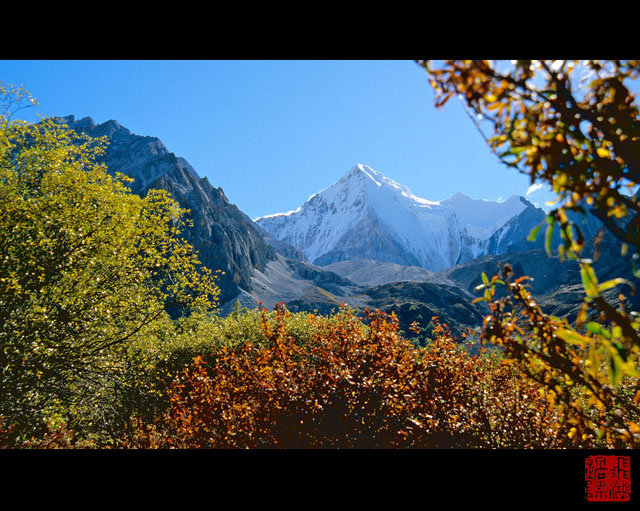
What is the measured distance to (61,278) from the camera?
8.66m

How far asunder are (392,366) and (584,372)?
12.3 ft

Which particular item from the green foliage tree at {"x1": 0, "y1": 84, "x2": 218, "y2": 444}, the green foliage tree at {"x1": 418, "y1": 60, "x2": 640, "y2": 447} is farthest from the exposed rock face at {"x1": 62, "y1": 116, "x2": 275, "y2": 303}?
the green foliage tree at {"x1": 418, "y1": 60, "x2": 640, "y2": 447}

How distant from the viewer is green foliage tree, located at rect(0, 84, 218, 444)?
759cm

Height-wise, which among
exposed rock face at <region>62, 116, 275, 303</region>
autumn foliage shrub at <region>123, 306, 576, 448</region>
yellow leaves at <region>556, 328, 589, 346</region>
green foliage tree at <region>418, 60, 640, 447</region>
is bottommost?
autumn foliage shrub at <region>123, 306, 576, 448</region>
